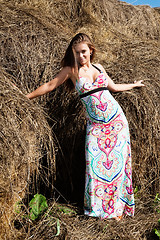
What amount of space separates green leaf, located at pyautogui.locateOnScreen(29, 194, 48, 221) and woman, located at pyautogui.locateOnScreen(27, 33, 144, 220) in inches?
15.4

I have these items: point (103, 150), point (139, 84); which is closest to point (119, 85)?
point (139, 84)

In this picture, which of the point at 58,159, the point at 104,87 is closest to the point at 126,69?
the point at 104,87

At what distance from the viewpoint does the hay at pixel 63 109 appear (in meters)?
2.55

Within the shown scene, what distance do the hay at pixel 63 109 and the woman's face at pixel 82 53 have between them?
563mm

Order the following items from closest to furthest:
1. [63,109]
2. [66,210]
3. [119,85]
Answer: [66,210] < [119,85] < [63,109]

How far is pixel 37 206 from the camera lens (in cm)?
295

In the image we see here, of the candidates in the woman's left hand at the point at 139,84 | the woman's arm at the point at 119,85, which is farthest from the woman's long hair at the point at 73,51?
the woman's left hand at the point at 139,84

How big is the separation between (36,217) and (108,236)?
656 millimetres

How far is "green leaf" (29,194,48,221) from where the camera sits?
2908 millimetres

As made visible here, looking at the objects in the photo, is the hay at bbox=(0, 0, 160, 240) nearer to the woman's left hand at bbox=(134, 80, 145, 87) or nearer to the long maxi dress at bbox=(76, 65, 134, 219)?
the woman's left hand at bbox=(134, 80, 145, 87)

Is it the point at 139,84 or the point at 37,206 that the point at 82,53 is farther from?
the point at 37,206

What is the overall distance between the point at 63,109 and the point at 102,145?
819 millimetres

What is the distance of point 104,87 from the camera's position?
2.96m

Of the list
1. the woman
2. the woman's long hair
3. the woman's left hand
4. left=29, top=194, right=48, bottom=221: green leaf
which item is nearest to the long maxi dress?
the woman
